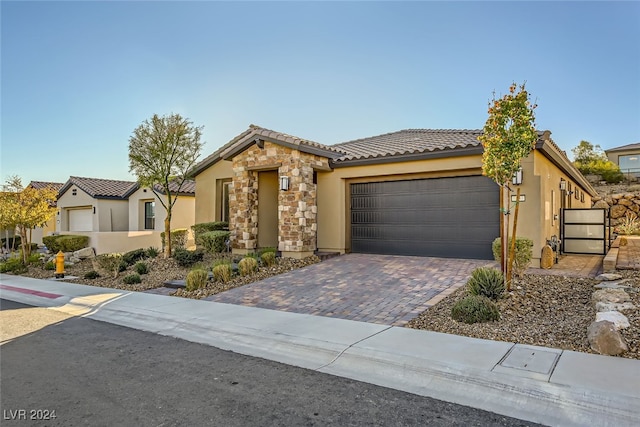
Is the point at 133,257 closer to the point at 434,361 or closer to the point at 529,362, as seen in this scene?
the point at 434,361

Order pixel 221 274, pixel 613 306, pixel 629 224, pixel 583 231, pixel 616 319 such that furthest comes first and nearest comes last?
pixel 629 224, pixel 583 231, pixel 221 274, pixel 613 306, pixel 616 319

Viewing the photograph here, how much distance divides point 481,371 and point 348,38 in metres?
12.1

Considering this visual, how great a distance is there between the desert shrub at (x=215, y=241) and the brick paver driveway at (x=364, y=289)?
4318 mm

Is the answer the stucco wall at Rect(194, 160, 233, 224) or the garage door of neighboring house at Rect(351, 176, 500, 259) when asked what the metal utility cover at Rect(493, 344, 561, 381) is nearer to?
the garage door of neighboring house at Rect(351, 176, 500, 259)

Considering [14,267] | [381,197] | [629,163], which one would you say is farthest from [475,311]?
[629,163]

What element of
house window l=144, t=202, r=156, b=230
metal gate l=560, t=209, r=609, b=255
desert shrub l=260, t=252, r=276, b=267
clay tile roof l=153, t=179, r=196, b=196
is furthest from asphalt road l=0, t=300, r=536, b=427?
house window l=144, t=202, r=156, b=230

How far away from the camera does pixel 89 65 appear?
1299 cm

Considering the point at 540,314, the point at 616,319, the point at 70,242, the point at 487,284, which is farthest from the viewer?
the point at 70,242

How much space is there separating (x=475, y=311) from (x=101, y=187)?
2502cm

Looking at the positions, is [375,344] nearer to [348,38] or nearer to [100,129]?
[348,38]

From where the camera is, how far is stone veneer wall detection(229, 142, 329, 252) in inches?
506

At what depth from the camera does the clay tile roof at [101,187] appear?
2409 centimetres

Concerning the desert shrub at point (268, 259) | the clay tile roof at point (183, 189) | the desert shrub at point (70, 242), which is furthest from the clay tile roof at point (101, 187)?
the desert shrub at point (268, 259)

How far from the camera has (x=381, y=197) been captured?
44.1ft
